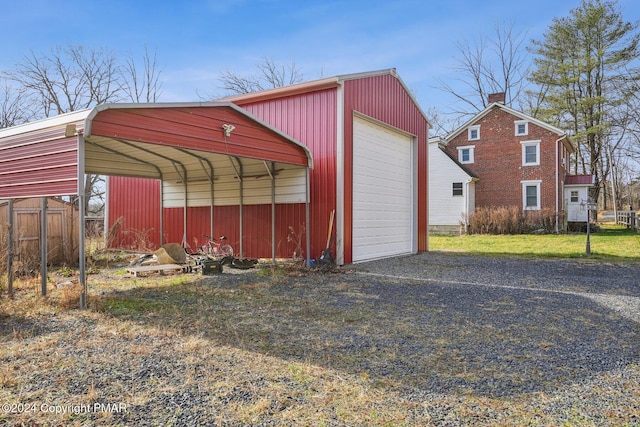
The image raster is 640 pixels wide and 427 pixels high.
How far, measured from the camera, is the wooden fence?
2212 cm

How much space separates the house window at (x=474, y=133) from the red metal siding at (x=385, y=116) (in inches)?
518

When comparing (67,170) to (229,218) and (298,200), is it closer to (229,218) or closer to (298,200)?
(298,200)

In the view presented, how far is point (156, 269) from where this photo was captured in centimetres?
858

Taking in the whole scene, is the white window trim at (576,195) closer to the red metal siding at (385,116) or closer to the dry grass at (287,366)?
the red metal siding at (385,116)

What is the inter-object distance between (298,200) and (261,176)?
1.28 meters

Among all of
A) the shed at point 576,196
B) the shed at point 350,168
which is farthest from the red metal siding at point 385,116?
the shed at point 576,196

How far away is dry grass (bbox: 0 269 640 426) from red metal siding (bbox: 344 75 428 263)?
14.0ft

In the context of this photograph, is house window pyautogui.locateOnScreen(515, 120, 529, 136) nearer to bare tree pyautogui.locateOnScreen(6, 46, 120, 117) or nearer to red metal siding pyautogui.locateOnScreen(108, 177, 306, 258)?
red metal siding pyautogui.locateOnScreen(108, 177, 306, 258)

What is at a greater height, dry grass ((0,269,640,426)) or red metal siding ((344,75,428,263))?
red metal siding ((344,75,428,263))

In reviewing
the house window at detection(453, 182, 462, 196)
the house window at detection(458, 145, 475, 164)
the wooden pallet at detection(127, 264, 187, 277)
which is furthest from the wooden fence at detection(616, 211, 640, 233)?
the wooden pallet at detection(127, 264, 187, 277)

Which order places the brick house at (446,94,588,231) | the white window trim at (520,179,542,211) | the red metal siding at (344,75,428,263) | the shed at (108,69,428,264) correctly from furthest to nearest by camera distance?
the white window trim at (520,179,542,211) < the brick house at (446,94,588,231) < the red metal siding at (344,75,428,263) < the shed at (108,69,428,264)

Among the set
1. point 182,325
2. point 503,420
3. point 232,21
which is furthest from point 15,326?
point 232,21

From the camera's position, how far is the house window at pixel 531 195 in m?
23.6

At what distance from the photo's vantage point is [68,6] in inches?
456
